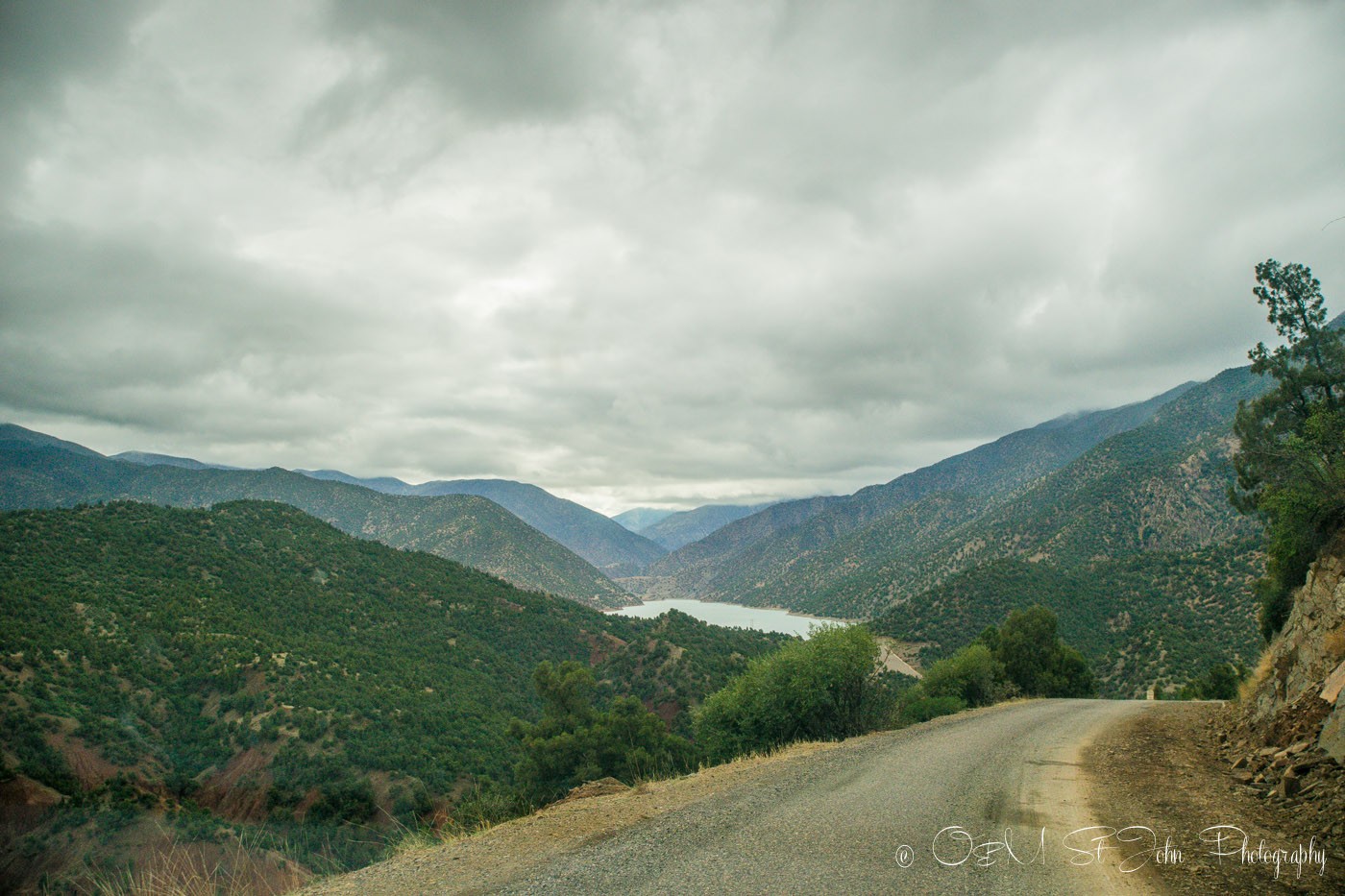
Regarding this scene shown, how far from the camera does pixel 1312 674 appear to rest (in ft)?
34.7

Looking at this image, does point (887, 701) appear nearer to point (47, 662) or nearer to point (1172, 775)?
point (1172, 775)

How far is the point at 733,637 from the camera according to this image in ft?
332

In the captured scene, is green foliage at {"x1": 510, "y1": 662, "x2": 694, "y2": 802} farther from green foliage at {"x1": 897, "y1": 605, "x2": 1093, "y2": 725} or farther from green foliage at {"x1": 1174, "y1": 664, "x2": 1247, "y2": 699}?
green foliage at {"x1": 1174, "y1": 664, "x2": 1247, "y2": 699}

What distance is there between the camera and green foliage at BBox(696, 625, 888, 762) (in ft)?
65.3

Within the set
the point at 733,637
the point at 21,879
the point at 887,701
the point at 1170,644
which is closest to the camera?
the point at 21,879

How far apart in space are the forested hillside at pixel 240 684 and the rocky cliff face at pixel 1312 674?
1438cm

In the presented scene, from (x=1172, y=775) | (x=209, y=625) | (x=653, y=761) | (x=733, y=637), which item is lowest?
(x=733, y=637)

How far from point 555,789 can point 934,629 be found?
254ft

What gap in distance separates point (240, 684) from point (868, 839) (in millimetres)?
49096

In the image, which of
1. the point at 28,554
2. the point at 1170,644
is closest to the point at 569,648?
the point at 28,554

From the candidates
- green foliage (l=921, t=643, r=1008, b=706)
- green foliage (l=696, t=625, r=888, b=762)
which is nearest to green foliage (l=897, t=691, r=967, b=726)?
green foliage (l=696, t=625, r=888, b=762)

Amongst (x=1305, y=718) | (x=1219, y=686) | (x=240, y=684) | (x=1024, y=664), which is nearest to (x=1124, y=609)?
(x=1024, y=664)

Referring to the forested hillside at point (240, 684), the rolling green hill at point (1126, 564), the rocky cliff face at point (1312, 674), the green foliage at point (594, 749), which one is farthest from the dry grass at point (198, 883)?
the rolling green hill at point (1126, 564)

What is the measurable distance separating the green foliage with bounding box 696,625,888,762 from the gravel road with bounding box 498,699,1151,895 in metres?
9.07
